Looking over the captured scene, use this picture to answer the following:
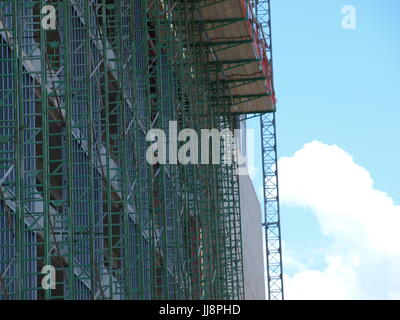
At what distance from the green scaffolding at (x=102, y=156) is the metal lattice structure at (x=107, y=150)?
0.09 metres

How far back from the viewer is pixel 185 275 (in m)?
50.7

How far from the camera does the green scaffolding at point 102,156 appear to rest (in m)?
31.0

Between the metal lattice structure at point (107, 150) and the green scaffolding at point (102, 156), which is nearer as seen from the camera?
the green scaffolding at point (102, 156)

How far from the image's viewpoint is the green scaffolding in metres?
31.0

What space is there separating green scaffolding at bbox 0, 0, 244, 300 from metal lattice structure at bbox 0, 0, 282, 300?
0.31 ft

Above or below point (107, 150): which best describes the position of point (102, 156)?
above

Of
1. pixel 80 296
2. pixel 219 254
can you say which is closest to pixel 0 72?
pixel 80 296

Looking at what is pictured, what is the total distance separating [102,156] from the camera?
45125mm

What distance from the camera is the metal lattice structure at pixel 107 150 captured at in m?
31.2

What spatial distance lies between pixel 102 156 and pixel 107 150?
632 centimetres

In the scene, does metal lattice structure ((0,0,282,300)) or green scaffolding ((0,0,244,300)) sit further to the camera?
metal lattice structure ((0,0,282,300))

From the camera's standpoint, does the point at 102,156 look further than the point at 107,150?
Yes
